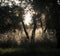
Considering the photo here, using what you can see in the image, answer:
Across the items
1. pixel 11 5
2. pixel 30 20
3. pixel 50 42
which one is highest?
pixel 11 5

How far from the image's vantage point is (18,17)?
65.7 ft

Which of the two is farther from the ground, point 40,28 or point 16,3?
point 16,3

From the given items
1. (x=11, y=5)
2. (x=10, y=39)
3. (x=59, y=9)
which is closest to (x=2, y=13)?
(x=11, y=5)

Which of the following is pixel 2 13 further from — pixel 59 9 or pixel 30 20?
pixel 59 9

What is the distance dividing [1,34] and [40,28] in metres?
3.21

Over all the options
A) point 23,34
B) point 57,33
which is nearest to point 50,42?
point 57,33

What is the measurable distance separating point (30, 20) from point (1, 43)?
298cm

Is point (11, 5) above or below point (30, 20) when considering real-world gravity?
above

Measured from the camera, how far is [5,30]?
19.9 m

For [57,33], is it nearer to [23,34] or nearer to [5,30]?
[23,34]

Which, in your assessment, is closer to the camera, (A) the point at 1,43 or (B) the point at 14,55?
(B) the point at 14,55

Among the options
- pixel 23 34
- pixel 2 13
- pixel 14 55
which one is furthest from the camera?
pixel 23 34

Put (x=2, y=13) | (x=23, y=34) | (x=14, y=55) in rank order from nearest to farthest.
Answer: (x=14, y=55), (x=2, y=13), (x=23, y=34)

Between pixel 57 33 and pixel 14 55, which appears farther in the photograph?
pixel 57 33
